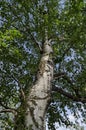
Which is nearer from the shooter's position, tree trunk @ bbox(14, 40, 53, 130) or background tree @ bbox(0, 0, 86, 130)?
tree trunk @ bbox(14, 40, 53, 130)

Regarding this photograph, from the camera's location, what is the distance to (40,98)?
32.3 feet

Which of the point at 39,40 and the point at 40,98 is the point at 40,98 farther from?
the point at 39,40

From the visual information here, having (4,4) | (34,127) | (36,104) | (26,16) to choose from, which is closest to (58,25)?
(26,16)

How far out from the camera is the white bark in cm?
917

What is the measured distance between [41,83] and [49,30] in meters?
3.08

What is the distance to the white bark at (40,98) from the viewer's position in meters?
9.17

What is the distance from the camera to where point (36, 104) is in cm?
966

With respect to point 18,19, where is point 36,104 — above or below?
below

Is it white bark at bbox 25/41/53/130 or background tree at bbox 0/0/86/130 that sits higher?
background tree at bbox 0/0/86/130

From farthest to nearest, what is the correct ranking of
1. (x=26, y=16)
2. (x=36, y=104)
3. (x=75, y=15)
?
(x=26, y=16)
(x=75, y=15)
(x=36, y=104)

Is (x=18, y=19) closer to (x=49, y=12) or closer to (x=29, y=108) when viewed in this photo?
(x=49, y=12)

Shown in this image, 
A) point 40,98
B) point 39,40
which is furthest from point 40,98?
point 39,40

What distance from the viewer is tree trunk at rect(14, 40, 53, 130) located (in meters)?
9.16

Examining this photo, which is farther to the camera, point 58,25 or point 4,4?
point 4,4
